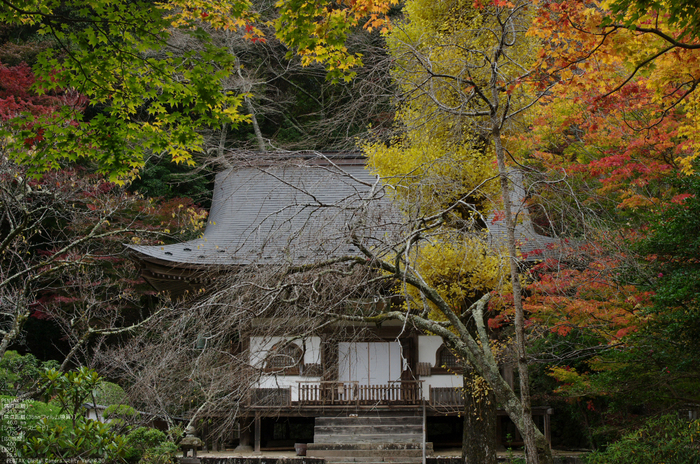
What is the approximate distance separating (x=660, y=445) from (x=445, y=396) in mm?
5981

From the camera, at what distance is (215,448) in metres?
12.6

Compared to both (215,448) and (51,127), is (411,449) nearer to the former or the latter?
(215,448)

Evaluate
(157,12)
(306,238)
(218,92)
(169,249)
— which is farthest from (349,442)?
(157,12)

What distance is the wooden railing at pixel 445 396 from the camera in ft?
39.9

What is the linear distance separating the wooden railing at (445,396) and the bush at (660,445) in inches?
184

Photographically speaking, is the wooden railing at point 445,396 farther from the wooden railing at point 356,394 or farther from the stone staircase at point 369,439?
the stone staircase at point 369,439

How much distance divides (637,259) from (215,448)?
9.97 meters

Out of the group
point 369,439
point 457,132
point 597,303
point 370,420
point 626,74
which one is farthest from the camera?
point 370,420

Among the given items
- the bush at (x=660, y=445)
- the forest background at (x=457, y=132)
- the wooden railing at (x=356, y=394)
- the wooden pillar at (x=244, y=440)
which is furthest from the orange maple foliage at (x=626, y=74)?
the wooden pillar at (x=244, y=440)

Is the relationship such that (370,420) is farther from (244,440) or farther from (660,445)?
(660,445)

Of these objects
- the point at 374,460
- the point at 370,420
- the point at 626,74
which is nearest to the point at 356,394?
the point at 370,420

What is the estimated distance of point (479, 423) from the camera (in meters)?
8.72

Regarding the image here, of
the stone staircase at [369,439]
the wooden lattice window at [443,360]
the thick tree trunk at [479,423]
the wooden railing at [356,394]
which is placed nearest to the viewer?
the thick tree trunk at [479,423]

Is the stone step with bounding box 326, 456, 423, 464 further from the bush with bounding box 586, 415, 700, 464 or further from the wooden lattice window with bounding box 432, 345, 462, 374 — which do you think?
the bush with bounding box 586, 415, 700, 464
